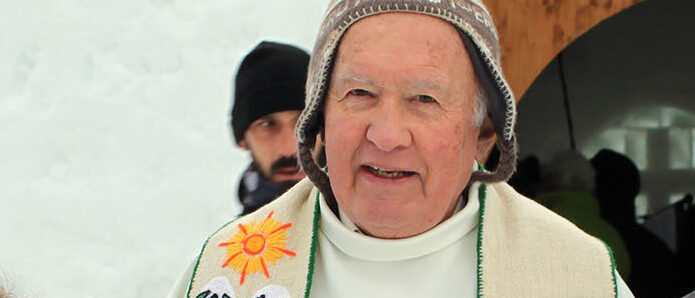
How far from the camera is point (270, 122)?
432 centimetres

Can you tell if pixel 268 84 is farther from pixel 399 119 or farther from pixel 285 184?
pixel 399 119

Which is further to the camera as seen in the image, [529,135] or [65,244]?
[65,244]

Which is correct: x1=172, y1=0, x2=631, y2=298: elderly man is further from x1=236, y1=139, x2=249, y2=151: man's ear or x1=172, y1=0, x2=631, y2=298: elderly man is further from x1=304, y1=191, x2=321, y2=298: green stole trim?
x1=236, y1=139, x2=249, y2=151: man's ear

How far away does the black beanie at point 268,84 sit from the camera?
430cm

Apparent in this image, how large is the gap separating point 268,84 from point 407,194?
212 cm

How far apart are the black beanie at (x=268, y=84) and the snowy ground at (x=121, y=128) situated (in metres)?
0.89

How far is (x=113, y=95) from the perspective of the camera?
5926mm

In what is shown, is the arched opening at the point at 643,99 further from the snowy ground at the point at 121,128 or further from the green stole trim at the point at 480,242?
the green stole trim at the point at 480,242

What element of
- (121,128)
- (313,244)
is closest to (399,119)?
(313,244)

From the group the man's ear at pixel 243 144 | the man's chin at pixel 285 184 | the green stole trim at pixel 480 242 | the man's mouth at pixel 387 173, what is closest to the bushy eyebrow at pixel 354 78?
the man's mouth at pixel 387 173

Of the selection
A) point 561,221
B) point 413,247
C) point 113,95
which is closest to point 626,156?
point 561,221

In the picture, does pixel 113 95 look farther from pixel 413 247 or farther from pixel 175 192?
pixel 413 247

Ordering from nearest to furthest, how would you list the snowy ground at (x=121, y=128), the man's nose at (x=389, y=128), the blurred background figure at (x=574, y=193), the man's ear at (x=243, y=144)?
the man's nose at (x=389, y=128)
the man's ear at (x=243, y=144)
the blurred background figure at (x=574, y=193)
the snowy ground at (x=121, y=128)

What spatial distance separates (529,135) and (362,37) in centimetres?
255
